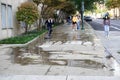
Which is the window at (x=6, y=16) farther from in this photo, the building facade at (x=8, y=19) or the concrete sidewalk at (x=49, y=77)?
the concrete sidewalk at (x=49, y=77)

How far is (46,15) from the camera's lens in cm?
3997

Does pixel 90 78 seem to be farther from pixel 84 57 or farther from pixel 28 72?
pixel 84 57

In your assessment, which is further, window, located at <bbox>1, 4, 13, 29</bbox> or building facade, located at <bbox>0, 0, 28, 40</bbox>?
window, located at <bbox>1, 4, 13, 29</bbox>

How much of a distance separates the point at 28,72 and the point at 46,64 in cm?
176

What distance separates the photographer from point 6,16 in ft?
83.4

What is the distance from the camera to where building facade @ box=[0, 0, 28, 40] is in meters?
24.2

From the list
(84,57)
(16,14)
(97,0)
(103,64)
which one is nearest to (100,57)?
(84,57)

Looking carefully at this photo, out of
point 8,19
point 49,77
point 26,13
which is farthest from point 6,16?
point 49,77

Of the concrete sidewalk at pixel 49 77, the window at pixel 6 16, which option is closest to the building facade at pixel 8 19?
the window at pixel 6 16

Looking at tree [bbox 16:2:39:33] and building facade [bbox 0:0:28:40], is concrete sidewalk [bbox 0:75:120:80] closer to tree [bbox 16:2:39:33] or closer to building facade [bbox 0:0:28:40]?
building facade [bbox 0:0:28:40]

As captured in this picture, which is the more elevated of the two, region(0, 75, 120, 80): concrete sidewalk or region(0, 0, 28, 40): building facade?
region(0, 0, 28, 40): building facade

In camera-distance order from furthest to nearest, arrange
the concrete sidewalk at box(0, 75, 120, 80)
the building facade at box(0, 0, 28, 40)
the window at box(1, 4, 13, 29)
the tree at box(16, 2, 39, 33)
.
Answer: the tree at box(16, 2, 39, 33), the window at box(1, 4, 13, 29), the building facade at box(0, 0, 28, 40), the concrete sidewalk at box(0, 75, 120, 80)

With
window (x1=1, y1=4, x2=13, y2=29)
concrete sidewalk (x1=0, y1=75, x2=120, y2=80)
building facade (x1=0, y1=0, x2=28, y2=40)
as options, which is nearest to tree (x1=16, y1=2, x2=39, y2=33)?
building facade (x1=0, y1=0, x2=28, y2=40)

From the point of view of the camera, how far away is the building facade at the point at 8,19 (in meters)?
24.2
